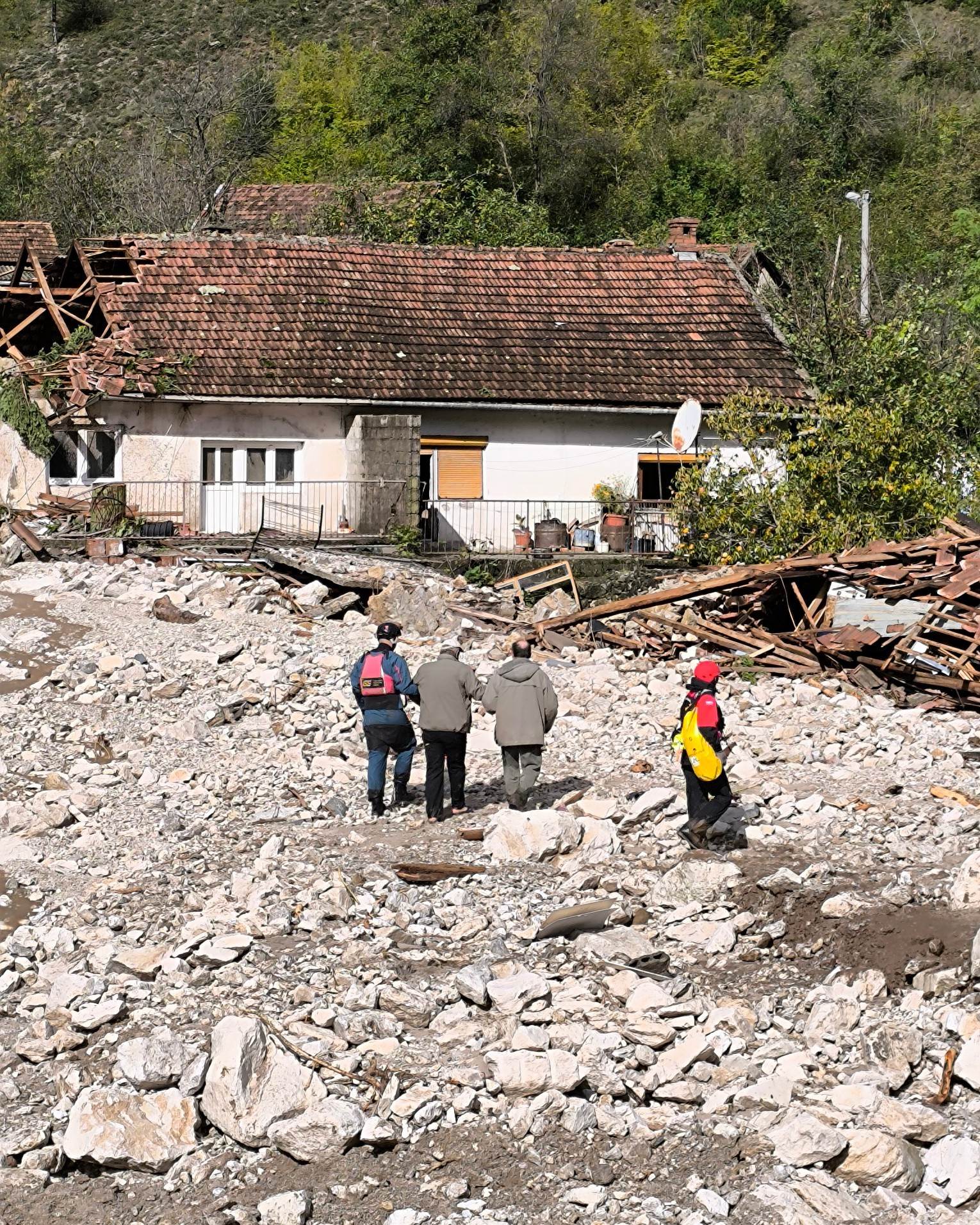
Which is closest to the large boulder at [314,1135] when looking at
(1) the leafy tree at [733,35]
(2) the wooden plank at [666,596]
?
(2) the wooden plank at [666,596]

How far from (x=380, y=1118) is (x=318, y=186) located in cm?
3380

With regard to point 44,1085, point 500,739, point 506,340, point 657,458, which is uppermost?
point 506,340

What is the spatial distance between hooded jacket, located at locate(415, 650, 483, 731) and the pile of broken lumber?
6230mm

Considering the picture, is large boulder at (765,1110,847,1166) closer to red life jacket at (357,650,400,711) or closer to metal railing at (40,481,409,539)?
red life jacket at (357,650,400,711)

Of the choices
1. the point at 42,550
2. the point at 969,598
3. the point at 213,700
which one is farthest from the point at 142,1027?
the point at 42,550

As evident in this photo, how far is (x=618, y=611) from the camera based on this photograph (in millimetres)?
20516

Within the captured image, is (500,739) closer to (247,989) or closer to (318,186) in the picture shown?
(247,989)

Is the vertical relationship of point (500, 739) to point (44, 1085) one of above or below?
above

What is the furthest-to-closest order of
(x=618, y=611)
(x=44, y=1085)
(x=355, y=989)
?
(x=618, y=611)
(x=355, y=989)
(x=44, y=1085)

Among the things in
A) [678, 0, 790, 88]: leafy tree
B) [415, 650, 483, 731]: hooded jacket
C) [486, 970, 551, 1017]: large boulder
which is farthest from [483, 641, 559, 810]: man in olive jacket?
[678, 0, 790, 88]: leafy tree

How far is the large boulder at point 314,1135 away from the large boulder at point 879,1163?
2364mm

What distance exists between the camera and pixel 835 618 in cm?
1928

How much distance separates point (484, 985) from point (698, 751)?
9.79 ft

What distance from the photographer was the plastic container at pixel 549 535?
84.5 ft
